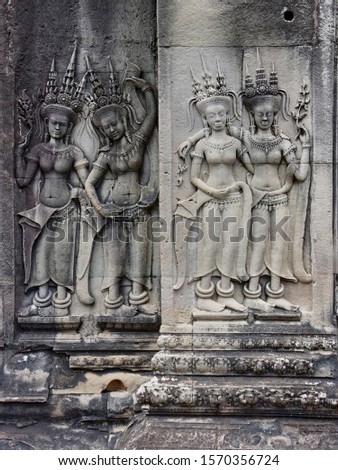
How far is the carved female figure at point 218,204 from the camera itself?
5246 mm

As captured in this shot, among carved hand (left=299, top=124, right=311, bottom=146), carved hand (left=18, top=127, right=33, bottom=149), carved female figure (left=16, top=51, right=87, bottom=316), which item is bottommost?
carved female figure (left=16, top=51, right=87, bottom=316)

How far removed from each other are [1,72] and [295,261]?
124 inches

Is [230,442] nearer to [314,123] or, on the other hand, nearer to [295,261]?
[295,261]

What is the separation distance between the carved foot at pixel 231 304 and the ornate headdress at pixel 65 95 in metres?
2.16

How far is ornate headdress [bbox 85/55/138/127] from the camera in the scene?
5781 mm

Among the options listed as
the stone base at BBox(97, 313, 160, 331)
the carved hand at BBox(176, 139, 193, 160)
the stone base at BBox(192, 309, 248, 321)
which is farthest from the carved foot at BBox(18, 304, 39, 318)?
the carved hand at BBox(176, 139, 193, 160)

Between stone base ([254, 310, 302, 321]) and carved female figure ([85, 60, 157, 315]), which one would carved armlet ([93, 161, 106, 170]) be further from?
stone base ([254, 310, 302, 321])

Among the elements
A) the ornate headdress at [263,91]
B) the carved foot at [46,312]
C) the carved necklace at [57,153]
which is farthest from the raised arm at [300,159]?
the carved foot at [46,312]

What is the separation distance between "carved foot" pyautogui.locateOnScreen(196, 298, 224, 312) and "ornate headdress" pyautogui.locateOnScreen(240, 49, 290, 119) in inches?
64.9

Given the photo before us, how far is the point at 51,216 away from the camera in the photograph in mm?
5934

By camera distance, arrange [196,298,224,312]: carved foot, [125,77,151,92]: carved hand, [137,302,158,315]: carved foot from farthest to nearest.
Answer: [137,302,158,315]: carved foot → [125,77,151,92]: carved hand → [196,298,224,312]: carved foot

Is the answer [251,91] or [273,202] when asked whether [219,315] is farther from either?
[251,91]

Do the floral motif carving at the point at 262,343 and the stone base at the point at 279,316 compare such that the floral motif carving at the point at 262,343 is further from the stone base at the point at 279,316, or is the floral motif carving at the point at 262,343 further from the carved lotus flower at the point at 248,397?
the carved lotus flower at the point at 248,397

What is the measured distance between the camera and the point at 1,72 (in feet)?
19.3
